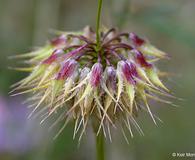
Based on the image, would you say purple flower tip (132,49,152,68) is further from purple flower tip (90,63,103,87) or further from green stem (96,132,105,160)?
green stem (96,132,105,160)

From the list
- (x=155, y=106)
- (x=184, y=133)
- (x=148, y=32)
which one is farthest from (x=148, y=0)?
(x=184, y=133)

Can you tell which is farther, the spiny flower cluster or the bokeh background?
the bokeh background

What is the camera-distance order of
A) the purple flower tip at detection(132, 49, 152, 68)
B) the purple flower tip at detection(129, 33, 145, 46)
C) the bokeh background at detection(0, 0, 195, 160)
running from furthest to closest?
1. the bokeh background at detection(0, 0, 195, 160)
2. the purple flower tip at detection(129, 33, 145, 46)
3. the purple flower tip at detection(132, 49, 152, 68)

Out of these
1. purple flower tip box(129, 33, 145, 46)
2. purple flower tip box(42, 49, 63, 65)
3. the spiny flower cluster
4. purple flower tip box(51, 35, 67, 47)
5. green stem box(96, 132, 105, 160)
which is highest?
purple flower tip box(51, 35, 67, 47)

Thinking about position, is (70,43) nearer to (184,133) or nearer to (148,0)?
(184,133)

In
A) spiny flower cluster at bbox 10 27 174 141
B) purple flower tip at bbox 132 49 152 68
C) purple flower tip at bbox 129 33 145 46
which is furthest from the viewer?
purple flower tip at bbox 129 33 145 46

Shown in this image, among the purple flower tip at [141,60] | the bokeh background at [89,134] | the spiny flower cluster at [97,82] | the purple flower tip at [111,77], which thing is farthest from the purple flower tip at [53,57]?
the bokeh background at [89,134]

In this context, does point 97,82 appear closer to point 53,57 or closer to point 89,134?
point 53,57

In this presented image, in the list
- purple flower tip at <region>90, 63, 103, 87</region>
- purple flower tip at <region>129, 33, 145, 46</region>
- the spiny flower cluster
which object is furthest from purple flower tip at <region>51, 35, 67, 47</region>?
purple flower tip at <region>90, 63, 103, 87</region>

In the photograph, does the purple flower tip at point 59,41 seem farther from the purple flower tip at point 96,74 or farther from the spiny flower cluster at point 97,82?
the purple flower tip at point 96,74
